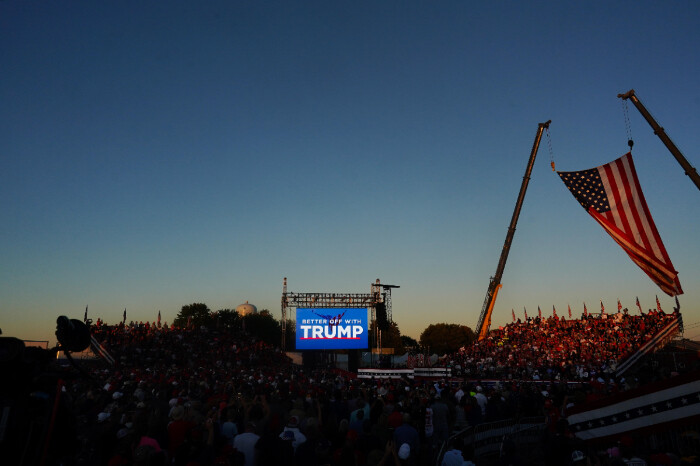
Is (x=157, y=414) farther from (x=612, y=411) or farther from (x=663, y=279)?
(x=663, y=279)

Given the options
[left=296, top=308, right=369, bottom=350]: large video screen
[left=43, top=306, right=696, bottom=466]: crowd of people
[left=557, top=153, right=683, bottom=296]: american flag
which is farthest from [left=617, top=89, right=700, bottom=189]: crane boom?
[left=296, top=308, right=369, bottom=350]: large video screen

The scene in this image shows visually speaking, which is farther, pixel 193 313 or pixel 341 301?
pixel 193 313

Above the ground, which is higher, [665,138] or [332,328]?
[665,138]

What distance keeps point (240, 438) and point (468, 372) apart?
30.0 meters

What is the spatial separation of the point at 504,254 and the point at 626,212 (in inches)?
1077

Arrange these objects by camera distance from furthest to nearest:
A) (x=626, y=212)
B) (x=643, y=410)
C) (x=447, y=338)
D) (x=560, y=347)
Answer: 1. (x=447, y=338)
2. (x=560, y=347)
3. (x=626, y=212)
4. (x=643, y=410)

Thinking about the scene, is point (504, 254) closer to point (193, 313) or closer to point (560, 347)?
point (560, 347)

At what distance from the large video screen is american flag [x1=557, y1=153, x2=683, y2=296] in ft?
84.6

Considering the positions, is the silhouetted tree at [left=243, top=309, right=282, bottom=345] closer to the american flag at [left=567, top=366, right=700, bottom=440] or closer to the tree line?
the tree line

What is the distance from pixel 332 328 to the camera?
40.8 meters

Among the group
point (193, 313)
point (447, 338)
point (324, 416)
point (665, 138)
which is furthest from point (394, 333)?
point (324, 416)

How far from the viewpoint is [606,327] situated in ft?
111

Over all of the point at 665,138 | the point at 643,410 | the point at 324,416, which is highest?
the point at 665,138

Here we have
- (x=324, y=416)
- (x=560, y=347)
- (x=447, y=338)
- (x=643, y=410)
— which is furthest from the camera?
(x=447, y=338)
